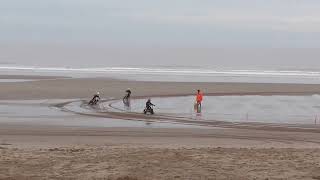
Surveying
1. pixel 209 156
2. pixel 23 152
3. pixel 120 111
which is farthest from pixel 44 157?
pixel 120 111

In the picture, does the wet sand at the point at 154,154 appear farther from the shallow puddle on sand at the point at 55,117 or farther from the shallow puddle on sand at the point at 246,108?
the shallow puddle on sand at the point at 246,108

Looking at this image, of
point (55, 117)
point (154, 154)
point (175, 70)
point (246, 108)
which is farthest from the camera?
point (175, 70)

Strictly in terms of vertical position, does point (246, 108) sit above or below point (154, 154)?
above

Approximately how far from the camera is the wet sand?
11172 mm

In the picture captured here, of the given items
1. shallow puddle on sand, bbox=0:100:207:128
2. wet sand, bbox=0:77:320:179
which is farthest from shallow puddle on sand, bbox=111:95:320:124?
wet sand, bbox=0:77:320:179

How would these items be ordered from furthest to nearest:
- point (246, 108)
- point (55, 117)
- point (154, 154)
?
point (246, 108)
point (55, 117)
point (154, 154)

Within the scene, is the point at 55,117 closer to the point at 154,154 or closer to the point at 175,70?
the point at 154,154

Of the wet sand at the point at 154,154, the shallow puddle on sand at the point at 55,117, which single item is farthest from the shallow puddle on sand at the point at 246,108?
the wet sand at the point at 154,154

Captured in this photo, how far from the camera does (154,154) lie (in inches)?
536

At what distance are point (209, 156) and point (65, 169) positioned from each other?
374 cm

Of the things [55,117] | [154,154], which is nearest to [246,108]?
[55,117]

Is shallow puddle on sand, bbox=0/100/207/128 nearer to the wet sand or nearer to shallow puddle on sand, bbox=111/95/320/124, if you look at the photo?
the wet sand

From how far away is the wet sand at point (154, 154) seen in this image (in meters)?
11.2

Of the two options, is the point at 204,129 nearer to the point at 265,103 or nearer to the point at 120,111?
the point at 120,111
